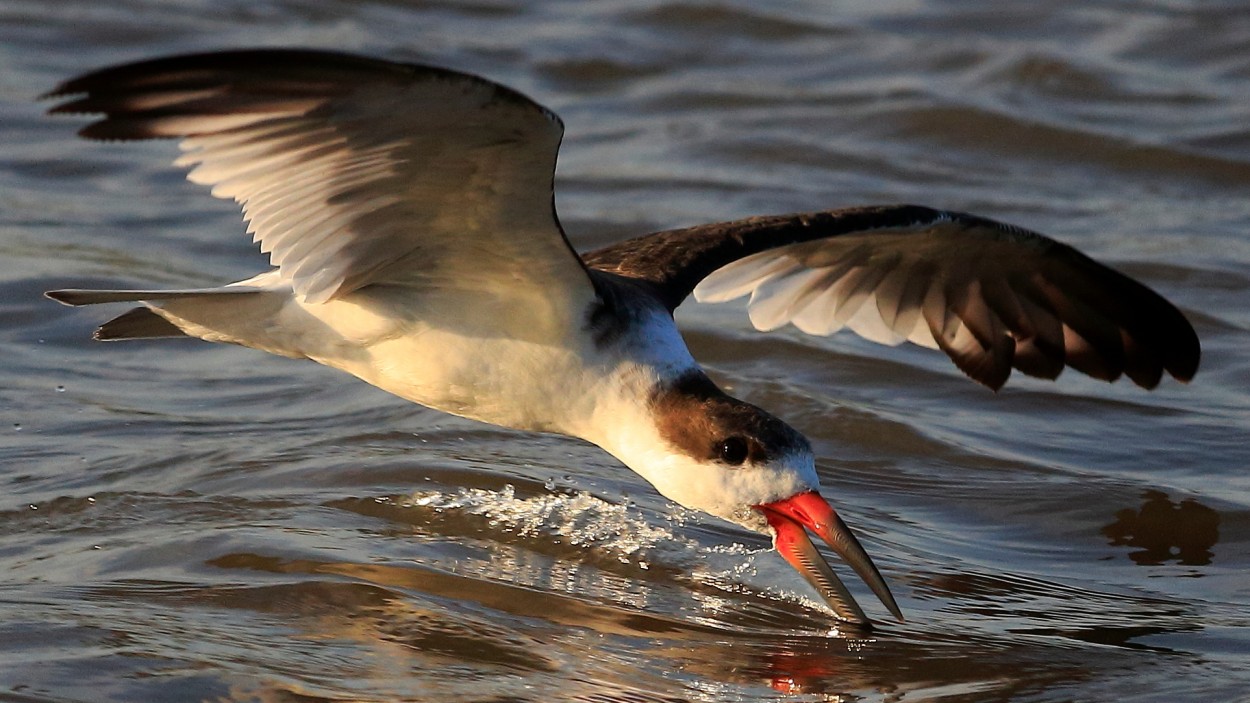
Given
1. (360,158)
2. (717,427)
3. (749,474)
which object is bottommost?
(749,474)

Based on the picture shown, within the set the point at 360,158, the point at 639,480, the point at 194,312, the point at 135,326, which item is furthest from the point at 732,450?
the point at 135,326

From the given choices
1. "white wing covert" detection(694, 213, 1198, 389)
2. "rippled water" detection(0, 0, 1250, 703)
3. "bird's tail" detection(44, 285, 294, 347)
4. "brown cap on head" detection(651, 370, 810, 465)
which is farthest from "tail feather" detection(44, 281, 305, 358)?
"white wing covert" detection(694, 213, 1198, 389)

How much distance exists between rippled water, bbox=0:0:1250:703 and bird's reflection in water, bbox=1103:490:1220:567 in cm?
2

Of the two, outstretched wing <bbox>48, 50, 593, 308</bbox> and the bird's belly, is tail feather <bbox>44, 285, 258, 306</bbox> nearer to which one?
outstretched wing <bbox>48, 50, 593, 308</bbox>

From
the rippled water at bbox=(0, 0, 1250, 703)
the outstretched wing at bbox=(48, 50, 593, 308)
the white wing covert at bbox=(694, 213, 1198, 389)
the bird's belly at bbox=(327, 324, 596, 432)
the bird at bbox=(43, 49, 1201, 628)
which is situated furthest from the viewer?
the white wing covert at bbox=(694, 213, 1198, 389)

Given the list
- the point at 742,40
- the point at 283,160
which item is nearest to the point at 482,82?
the point at 283,160

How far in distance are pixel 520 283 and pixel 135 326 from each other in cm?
137

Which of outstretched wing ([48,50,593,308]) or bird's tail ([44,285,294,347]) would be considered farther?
bird's tail ([44,285,294,347])

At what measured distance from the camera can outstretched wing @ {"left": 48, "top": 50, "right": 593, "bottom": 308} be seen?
415 centimetres

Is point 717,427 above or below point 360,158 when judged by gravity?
below

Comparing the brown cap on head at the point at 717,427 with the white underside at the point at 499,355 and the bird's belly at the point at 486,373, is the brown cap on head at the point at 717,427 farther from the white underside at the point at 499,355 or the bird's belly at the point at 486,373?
the bird's belly at the point at 486,373

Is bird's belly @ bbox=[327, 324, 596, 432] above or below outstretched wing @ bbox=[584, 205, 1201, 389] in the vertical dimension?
below

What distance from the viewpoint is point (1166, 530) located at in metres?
6.46

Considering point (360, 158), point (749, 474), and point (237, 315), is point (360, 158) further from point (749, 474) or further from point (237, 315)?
point (749, 474)
